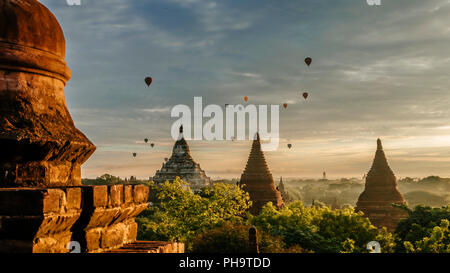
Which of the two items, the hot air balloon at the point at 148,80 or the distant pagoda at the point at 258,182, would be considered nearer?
the hot air balloon at the point at 148,80

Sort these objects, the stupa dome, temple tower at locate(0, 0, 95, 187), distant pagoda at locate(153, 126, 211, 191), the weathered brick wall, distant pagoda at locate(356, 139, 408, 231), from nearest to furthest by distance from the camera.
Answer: the weathered brick wall < temple tower at locate(0, 0, 95, 187) < the stupa dome < distant pagoda at locate(356, 139, 408, 231) < distant pagoda at locate(153, 126, 211, 191)

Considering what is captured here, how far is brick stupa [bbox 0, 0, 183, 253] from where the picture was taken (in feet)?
9.81

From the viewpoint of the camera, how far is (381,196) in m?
50.5

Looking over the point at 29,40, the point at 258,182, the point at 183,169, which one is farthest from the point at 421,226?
the point at 183,169

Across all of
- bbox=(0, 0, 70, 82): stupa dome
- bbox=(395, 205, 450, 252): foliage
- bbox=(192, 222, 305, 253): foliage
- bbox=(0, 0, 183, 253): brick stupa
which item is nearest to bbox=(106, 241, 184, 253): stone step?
bbox=(0, 0, 183, 253): brick stupa

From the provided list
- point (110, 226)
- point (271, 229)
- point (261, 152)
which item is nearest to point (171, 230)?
point (271, 229)

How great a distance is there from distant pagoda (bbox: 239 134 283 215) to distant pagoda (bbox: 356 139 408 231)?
10063 mm

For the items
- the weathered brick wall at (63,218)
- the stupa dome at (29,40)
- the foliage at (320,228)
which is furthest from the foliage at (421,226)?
the stupa dome at (29,40)

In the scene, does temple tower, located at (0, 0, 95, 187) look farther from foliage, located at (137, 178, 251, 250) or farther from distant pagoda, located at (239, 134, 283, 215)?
distant pagoda, located at (239, 134, 283, 215)

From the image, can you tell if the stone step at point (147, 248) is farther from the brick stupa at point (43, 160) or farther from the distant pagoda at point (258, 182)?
the distant pagoda at point (258, 182)

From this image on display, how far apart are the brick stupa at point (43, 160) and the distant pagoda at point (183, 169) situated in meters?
70.1

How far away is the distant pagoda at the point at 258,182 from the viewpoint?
165ft

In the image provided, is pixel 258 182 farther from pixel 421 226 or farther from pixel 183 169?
pixel 183 169
